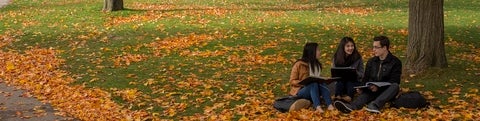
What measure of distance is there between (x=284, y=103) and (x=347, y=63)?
1126 mm

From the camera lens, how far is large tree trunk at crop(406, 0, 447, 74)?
954 cm

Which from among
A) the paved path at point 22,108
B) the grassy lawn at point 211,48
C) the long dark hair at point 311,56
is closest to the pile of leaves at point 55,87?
the paved path at point 22,108

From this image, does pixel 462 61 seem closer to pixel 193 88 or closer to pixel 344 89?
pixel 344 89

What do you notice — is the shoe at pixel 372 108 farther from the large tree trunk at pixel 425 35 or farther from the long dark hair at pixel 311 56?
the large tree trunk at pixel 425 35

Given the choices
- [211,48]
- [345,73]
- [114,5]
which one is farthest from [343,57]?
[114,5]

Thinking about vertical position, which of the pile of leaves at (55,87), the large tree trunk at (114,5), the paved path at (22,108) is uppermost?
the large tree trunk at (114,5)

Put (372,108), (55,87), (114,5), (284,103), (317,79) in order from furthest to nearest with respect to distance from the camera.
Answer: (114,5)
(55,87)
(284,103)
(317,79)
(372,108)

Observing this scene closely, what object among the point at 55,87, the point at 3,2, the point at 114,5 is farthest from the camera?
the point at 3,2

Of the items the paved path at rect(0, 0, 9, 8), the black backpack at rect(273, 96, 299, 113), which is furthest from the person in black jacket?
the paved path at rect(0, 0, 9, 8)

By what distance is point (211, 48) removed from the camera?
43.2 ft

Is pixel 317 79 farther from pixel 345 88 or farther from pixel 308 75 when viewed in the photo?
pixel 345 88

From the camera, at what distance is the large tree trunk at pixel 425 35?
9.54m

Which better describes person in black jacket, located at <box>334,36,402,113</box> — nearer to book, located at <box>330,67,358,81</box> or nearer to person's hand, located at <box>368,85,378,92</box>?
person's hand, located at <box>368,85,378,92</box>

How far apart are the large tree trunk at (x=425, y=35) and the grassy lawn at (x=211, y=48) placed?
217mm
